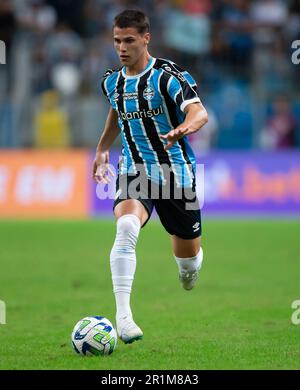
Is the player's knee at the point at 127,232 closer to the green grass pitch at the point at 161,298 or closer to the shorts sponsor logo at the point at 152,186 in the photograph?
the shorts sponsor logo at the point at 152,186

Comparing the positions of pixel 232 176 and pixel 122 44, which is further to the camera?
pixel 232 176

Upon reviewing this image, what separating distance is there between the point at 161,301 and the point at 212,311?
986 millimetres

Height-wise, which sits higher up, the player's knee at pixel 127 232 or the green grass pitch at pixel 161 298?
the player's knee at pixel 127 232

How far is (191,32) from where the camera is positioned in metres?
21.8

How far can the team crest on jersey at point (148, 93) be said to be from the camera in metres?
7.68

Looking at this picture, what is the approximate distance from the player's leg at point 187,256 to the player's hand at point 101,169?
0.82 metres

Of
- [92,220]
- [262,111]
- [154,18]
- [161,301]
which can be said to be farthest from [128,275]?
[154,18]

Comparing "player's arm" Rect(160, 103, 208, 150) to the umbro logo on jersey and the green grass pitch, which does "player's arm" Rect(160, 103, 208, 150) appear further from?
the green grass pitch

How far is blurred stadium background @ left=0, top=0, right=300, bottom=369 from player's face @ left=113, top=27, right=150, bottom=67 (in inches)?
109

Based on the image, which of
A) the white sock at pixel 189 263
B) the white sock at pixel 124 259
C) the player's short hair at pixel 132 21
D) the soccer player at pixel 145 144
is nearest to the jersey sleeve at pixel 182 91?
the soccer player at pixel 145 144

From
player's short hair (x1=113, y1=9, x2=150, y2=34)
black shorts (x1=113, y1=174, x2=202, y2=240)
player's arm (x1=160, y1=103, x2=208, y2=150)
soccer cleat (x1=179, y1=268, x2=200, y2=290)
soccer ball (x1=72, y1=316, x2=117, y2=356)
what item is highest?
player's short hair (x1=113, y1=9, x2=150, y2=34)

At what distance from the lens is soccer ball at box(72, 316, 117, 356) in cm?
700

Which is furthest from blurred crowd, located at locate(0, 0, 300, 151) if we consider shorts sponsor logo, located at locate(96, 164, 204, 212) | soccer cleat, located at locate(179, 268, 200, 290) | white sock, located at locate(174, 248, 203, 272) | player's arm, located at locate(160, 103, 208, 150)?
player's arm, located at locate(160, 103, 208, 150)
